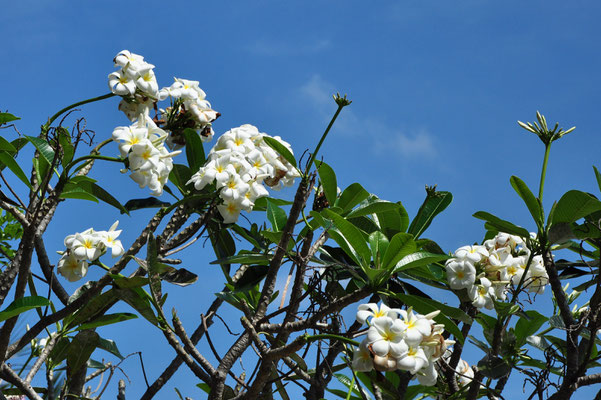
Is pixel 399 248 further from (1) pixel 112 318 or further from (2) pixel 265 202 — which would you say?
(1) pixel 112 318

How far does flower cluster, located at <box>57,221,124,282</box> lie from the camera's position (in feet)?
6.03

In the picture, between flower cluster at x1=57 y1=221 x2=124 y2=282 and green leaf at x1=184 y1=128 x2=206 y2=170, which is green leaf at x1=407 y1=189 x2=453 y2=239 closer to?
green leaf at x1=184 y1=128 x2=206 y2=170

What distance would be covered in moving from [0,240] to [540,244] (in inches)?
111

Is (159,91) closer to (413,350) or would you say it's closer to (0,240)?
(413,350)

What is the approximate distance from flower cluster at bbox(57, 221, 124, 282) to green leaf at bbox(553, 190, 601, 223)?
1.28m

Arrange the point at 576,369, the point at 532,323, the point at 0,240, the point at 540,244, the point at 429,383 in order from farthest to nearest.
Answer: the point at 0,240 → the point at 532,323 → the point at 540,244 → the point at 576,369 → the point at 429,383

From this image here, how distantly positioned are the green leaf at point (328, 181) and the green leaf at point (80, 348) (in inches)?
34.8

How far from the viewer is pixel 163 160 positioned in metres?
1.83

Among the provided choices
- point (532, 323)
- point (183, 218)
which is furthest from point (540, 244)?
point (183, 218)

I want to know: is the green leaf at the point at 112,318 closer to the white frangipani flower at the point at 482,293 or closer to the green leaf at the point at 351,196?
the green leaf at the point at 351,196

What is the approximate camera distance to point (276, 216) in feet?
6.61

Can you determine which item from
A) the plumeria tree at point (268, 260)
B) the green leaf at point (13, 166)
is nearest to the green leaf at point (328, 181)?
the plumeria tree at point (268, 260)

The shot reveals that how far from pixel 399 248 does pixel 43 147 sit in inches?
46.9

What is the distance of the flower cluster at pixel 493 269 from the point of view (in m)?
1.89
